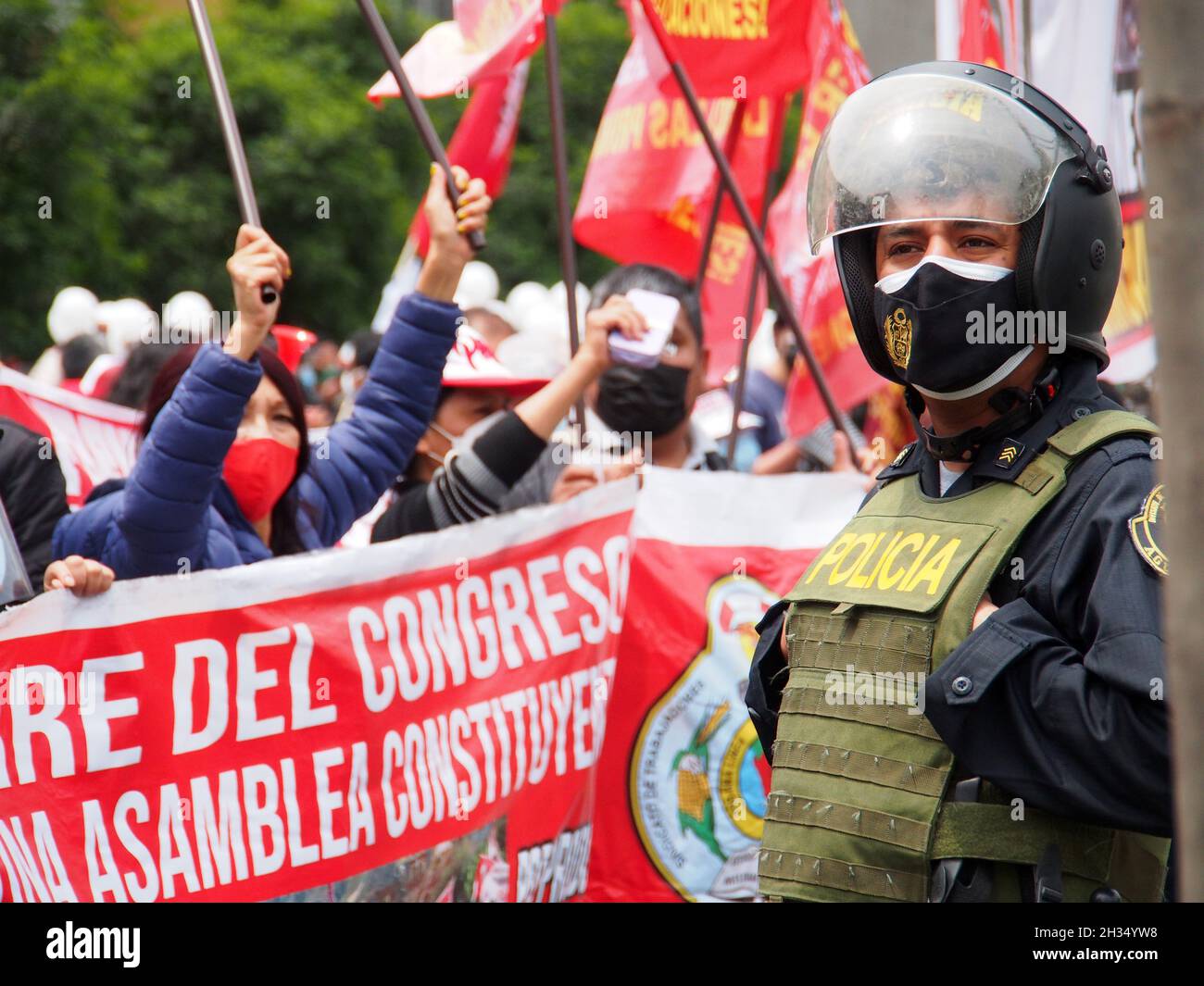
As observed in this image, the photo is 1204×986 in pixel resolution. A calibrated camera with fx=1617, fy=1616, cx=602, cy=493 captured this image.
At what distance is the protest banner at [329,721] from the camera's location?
3.18 meters

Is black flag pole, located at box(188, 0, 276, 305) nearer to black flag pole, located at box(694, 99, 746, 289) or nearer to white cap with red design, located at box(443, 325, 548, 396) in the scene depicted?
white cap with red design, located at box(443, 325, 548, 396)

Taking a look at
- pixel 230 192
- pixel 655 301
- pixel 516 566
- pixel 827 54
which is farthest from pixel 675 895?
pixel 230 192

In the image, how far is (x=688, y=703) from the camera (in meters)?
4.46

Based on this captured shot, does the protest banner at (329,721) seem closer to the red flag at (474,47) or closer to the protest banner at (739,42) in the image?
the red flag at (474,47)

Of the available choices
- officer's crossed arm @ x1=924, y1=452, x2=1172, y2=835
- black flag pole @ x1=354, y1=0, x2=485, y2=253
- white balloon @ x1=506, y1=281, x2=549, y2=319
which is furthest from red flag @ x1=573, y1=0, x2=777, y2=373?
white balloon @ x1=506, y1=281, x2=549, y2=319

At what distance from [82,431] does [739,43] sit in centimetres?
273

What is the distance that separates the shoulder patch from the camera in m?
2.21

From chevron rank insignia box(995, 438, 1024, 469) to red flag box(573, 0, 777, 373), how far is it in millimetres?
3820

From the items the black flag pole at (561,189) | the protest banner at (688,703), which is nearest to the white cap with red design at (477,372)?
the black flag pole at (561,189)

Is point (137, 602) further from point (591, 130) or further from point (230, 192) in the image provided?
point (591, 130)

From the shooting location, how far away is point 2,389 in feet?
17.8

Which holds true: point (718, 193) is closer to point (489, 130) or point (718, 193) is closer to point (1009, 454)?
point (489, 130)

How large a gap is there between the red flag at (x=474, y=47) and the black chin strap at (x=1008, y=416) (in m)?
2.70
